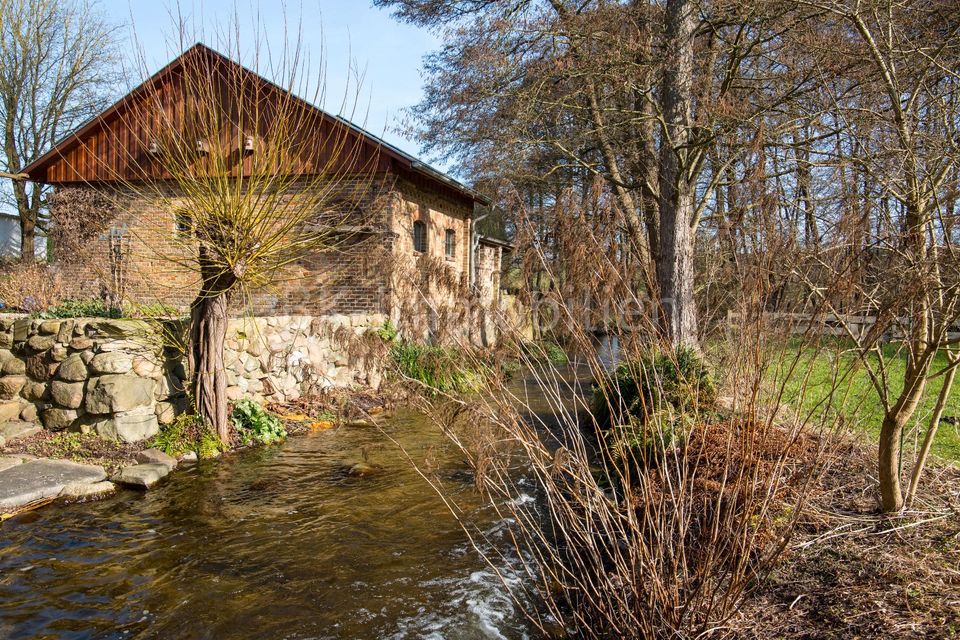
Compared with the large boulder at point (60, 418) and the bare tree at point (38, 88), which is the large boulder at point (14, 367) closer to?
the large boulder at point (60, 418)

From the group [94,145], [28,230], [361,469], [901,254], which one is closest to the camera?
[901,254]

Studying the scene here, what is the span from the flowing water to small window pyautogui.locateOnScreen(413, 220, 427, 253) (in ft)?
28.2

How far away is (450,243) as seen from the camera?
16.2m

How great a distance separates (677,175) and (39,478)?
8668mm

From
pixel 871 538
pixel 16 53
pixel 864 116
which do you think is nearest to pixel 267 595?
pixel 871 538

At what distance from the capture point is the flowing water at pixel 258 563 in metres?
3.71

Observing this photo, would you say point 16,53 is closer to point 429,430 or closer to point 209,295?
point 209,295

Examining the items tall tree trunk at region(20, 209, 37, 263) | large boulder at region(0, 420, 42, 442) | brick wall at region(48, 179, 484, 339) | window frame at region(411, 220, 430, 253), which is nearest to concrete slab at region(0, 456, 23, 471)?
large boulder at region(0, 420, 42, 442)

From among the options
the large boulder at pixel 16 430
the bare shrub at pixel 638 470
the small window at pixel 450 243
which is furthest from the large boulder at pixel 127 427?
the small window at pixel 450 243

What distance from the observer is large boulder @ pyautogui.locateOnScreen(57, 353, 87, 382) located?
681 cm

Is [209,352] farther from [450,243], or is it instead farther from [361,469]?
[450,243]

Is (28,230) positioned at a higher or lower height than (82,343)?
higher

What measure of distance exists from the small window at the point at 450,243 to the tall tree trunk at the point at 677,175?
7.42m

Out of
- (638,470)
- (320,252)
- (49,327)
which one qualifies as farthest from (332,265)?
(638,470)
